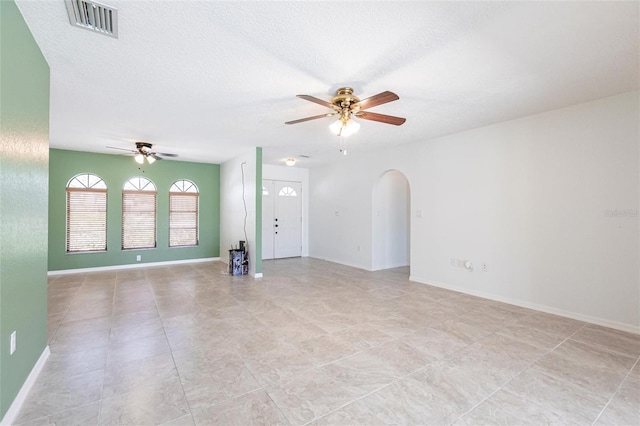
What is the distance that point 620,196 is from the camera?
10.8 feet

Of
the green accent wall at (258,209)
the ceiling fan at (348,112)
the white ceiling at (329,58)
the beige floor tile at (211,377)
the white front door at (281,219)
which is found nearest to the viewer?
the white ceiling at (329,58)

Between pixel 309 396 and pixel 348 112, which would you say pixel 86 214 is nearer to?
pixel 348 112

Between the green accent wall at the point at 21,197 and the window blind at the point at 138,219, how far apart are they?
16.0 ft

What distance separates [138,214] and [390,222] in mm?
6239

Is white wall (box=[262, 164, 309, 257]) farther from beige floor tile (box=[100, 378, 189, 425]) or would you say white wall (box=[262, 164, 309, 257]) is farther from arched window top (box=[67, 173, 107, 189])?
beige floor tile (box=[100, 378, 189, 425])

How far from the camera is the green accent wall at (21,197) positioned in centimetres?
174

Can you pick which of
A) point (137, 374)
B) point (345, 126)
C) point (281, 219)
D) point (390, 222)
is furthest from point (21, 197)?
point (281, 219)

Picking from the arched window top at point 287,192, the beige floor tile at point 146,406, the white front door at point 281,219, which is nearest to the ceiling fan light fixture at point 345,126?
the beige floor tile at point 146,406

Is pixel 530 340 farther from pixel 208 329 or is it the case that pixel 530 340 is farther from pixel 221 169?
pixel 221 169

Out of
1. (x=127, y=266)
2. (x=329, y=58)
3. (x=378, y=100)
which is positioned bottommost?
(x=127, y=266)

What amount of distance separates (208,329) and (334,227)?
4920 millimetres

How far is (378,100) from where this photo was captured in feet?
8.83

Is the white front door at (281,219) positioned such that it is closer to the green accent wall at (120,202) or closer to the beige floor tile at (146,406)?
the green accent wall at (120,202)

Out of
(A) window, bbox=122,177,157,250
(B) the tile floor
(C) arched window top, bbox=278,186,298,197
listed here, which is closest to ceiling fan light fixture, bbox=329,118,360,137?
(B) the tile floor
